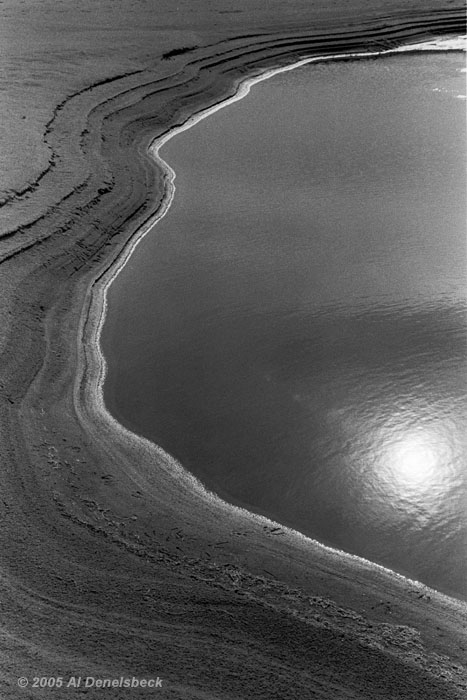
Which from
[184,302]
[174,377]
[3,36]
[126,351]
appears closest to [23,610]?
[174,377]

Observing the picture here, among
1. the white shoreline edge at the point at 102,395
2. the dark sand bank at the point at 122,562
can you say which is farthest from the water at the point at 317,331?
the dark sand bank at the point at 122,562

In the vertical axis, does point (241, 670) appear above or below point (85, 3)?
below

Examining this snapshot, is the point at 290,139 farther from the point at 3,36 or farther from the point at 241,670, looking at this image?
the point at 241,670

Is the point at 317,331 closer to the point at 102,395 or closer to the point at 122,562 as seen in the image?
the point at 102,395

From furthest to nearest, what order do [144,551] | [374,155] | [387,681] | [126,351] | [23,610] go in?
[374,155]
[126,351]
[144,551]
[23,610]
[387,681]

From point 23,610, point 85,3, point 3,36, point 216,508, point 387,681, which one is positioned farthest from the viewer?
point 85,3

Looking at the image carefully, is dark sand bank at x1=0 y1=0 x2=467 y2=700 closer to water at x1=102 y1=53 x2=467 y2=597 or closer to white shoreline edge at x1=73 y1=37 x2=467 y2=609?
white shoreline edge at x1=73 y1=37 x2=467 y2=609

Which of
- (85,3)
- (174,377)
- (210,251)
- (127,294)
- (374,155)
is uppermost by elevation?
(85,3)
